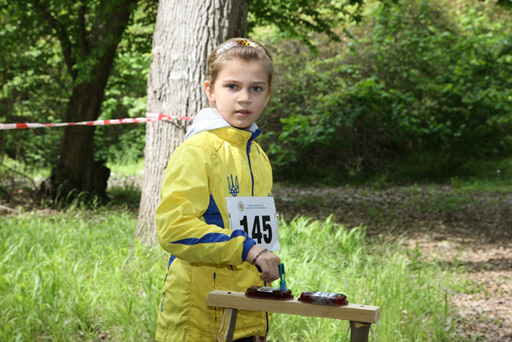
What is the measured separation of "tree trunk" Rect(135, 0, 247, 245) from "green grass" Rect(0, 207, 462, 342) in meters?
0.61

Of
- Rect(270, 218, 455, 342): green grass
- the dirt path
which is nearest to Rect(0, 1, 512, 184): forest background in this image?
the dirt path

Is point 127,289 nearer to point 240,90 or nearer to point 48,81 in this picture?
point 240,90

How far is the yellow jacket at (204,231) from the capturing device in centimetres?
176

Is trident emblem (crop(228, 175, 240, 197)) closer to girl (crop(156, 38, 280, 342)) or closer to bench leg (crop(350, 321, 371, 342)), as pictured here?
girl (crop(156, 38, 280, 342))

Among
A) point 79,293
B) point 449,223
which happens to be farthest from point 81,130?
point 79,293

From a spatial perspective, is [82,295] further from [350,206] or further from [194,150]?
[350,206]

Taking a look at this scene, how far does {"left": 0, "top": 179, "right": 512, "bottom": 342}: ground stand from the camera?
462 cm

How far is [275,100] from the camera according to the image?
1277cm

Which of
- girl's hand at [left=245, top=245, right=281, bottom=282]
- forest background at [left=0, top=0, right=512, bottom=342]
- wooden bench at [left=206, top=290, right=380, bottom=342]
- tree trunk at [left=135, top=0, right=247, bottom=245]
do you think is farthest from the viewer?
tree trunk at [left=135, top=0, right=247, bottom=245]

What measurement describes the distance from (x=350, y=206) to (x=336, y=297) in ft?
27.1

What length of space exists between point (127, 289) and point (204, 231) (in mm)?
2076

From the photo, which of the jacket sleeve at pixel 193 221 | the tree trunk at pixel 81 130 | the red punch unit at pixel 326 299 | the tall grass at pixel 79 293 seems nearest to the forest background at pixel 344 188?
the tall grass at pixel 79 293

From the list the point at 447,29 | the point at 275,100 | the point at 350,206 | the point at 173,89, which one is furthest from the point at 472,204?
the point at 173,89

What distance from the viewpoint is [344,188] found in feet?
41.2
